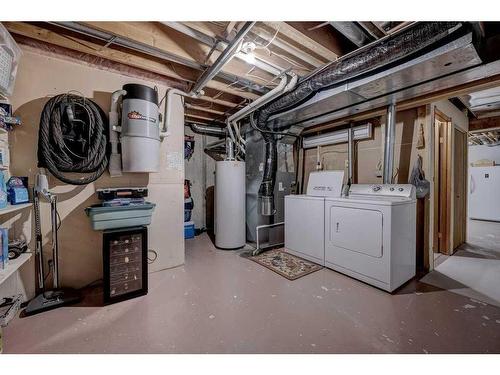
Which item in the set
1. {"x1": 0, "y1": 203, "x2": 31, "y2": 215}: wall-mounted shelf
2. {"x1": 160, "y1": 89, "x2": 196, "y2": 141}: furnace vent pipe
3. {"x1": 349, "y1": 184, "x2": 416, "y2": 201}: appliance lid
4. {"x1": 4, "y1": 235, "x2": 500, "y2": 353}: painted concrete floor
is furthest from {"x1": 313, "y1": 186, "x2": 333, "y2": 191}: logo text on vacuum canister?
{"x1": 0, "y1": 203, "x2": 31, "y2": 215}: wall-mounted shelf

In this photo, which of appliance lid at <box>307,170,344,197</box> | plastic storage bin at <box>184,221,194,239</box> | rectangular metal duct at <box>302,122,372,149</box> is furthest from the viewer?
plastic storage bin at <box>184,221,194,239</box>

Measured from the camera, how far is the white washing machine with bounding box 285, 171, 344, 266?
9.48ft

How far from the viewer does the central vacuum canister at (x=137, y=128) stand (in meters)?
2.14

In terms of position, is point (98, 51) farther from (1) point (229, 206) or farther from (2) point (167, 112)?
(1) point (229, 206)

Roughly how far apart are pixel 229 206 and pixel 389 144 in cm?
245

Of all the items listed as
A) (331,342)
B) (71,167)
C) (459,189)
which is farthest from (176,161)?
(459,189)

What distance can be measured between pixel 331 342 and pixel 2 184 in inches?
106

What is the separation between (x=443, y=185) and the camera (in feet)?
11.2

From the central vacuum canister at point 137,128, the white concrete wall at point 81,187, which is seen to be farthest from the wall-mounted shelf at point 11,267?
the central vacuum canister at point 137,128

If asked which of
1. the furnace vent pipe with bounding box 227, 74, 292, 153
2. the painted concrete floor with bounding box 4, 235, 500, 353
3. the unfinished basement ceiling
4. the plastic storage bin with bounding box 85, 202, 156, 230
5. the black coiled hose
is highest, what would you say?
the unfinished basement ceiling

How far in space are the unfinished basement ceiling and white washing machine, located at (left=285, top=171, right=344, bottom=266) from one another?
4.90ft

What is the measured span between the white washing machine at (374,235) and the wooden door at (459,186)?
197 cm

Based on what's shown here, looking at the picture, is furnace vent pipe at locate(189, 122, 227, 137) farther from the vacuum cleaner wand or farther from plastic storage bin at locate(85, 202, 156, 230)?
the vacuum cleaner wand

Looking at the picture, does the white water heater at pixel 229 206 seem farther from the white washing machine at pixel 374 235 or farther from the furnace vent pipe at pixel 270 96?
the white washing machine at pixel 374 235
